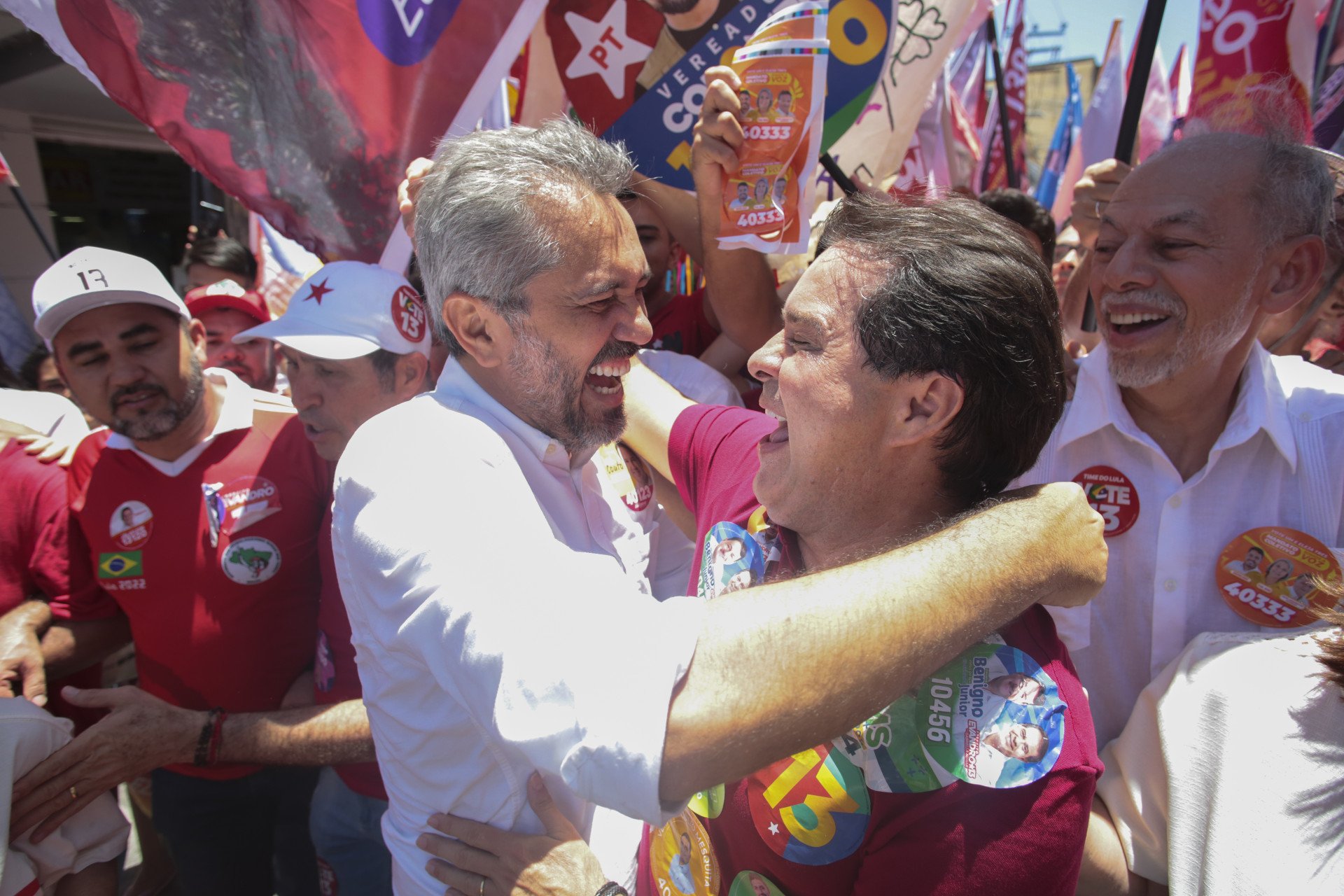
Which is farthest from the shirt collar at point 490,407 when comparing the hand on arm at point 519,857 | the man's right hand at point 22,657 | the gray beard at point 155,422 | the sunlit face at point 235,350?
the sunlit face at point 235,350

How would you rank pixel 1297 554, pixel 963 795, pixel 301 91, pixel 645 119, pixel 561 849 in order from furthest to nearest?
pixel 645 119 → pixel 301 91 → pixel 1297 554 → pixel 561 849 → pixel 963 795

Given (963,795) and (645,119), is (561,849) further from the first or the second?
(645,119)

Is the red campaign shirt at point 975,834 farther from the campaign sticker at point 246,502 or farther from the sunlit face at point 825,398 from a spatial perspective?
the campaign sticker at point 246,502

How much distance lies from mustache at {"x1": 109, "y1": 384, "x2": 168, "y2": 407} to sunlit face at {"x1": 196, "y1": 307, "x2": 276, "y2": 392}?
1534 mm

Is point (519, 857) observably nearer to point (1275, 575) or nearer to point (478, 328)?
point (478, 328)

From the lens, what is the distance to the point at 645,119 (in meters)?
2.49

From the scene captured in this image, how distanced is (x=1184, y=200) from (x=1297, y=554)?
931 millimetres

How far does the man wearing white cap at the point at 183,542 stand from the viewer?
2.45m

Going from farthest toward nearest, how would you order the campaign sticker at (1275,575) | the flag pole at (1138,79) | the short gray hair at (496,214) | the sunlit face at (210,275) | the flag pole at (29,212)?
the sunlit face at (210,275) → the flag pole at (29,212) → the flag pole at (1138,79) → the campaign sticker at (1275,575) → the short gray hair at (496,214)

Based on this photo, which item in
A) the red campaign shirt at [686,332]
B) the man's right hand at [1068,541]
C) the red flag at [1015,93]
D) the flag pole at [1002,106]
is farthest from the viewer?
the red flag at [1015,93]

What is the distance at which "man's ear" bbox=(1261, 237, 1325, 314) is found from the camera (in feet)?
6.44

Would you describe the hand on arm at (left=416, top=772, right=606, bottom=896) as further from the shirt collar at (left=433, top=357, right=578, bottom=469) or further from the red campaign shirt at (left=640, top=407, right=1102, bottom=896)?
the shirt collar at (left=433, top=357, right=578, bottom=469)

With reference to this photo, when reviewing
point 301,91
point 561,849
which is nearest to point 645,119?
point 301,91

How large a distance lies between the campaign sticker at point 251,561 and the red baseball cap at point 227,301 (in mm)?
2105
